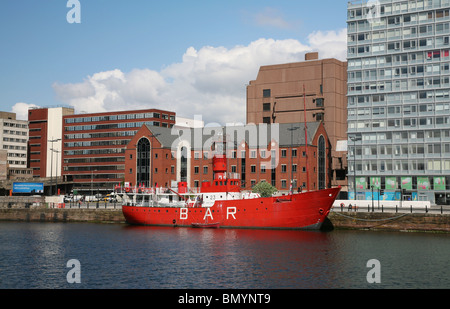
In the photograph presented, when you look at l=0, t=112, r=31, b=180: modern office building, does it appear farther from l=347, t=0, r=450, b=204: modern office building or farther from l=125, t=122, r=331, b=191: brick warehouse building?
l=347, t=0, r=450, b=204: modern office building

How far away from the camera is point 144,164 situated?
12062 centimetres

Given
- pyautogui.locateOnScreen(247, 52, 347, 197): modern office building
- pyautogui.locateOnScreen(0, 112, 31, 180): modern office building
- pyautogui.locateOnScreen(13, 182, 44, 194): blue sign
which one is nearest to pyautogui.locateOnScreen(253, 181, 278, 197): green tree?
pyautogui.locateOnScreen(247, 52, 347, 197): modern office building

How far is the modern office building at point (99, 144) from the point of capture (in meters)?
162

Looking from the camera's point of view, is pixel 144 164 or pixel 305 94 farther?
pixel 305 94

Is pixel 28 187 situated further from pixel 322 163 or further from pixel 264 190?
pixel 322 163

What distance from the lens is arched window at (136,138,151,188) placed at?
394 feet

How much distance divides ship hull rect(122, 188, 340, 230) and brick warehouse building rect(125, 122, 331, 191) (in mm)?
29382

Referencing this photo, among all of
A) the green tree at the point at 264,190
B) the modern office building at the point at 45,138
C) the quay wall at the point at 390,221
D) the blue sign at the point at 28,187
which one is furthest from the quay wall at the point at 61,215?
the modern office building at the point at 45,138

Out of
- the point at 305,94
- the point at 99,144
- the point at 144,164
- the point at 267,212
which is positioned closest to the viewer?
the point at 267,212

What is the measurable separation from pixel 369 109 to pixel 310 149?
15.0 m

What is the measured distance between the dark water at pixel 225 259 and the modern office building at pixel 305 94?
70.0 meters

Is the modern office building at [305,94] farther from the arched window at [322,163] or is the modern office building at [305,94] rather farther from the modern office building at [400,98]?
the modern office building at [400,98]

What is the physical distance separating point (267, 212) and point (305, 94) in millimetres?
65224

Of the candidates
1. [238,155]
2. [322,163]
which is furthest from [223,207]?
[322,163]
